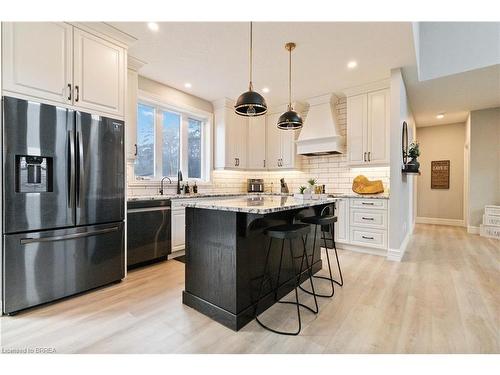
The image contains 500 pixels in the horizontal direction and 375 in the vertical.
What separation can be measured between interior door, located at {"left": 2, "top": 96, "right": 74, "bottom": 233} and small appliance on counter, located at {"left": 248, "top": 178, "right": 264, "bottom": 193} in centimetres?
363

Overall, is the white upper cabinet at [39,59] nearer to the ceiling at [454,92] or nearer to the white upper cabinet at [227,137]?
the white upper cabinet at [227,137]

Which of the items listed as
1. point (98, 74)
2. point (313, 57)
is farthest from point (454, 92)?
point (98, 74)

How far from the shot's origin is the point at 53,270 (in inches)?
85.7

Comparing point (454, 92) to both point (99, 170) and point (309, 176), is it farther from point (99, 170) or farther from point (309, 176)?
point (99, 170)

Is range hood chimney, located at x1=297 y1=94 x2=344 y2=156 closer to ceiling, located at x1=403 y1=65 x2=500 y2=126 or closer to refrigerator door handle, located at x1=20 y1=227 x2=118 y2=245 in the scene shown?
ceiling, located at x1=403 y1=65 x2=500 y2=126

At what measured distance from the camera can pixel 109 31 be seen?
101 inches

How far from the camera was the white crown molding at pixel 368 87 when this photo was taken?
388 centimetres

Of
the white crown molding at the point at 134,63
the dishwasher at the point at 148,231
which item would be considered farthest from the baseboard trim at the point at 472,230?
the white crown molding at the point at 134,63

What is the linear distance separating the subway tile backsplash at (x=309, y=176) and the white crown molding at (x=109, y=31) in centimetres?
190

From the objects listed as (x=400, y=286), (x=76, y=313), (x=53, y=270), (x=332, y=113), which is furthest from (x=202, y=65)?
(x=400, y=286)

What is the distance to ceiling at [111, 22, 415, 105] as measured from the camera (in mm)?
2594

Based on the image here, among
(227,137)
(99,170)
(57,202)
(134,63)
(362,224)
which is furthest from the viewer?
(227,137)

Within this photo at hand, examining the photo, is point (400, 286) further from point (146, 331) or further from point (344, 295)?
point (146, 331)

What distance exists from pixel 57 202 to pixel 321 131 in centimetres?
400
